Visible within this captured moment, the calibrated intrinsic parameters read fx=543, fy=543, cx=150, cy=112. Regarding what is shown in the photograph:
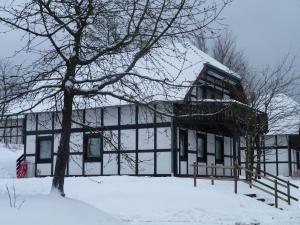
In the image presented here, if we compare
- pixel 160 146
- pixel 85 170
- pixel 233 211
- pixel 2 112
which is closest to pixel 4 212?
pixel 2 112

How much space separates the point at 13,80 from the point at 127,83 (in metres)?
2.27

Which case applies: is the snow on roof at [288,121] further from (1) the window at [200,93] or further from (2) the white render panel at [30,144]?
(2) the white render panel at [30,144]

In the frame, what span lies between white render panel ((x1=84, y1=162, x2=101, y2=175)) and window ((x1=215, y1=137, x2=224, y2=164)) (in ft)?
20.8

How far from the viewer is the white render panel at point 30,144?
92.3 ft

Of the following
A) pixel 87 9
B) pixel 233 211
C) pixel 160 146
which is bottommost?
pixel 233 211

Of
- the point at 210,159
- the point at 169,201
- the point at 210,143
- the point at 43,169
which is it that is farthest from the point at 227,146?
the point at 169,201

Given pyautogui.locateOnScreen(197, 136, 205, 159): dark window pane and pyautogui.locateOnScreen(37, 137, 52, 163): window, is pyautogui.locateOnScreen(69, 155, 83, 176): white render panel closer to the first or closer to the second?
pyautogui.locateOnScreen(37, 137, 52, 163): window

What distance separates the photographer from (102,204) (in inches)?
671

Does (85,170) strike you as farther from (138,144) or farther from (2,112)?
(2,112)

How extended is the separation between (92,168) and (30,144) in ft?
14.1

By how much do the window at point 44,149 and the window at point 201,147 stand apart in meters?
7.59

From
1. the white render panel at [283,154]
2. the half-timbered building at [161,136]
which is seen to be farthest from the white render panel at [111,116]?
the white render panel at [283,154]

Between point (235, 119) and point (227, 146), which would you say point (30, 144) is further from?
point (235, 119)

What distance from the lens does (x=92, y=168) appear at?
2597cm
